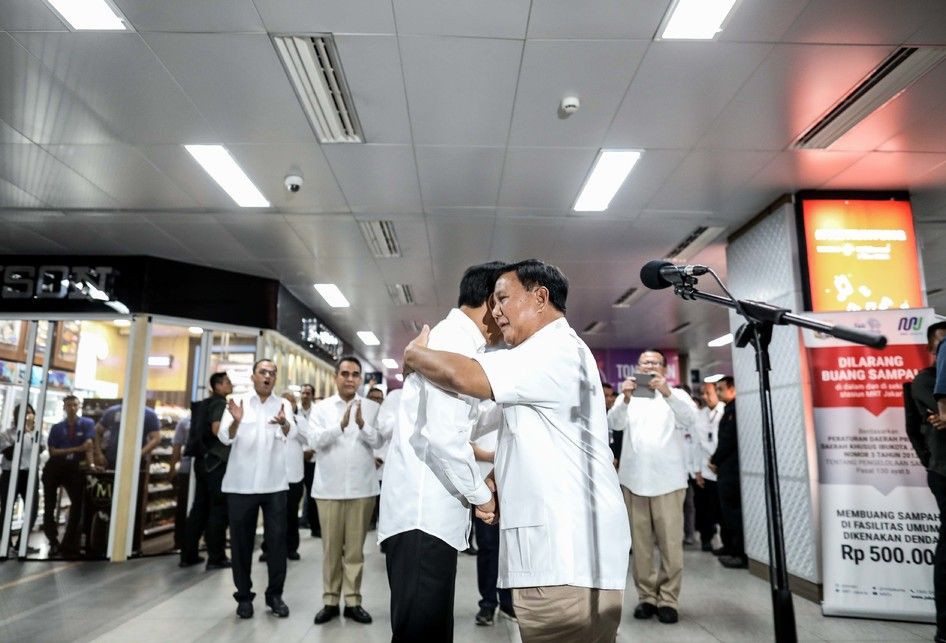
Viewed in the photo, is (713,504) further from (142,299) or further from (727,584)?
(142,299)

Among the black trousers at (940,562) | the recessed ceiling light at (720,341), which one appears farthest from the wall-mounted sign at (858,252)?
the recessed ceiling light at (720,341)

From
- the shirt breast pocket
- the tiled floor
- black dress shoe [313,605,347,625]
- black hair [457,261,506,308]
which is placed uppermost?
black hair [457,261,506,308]

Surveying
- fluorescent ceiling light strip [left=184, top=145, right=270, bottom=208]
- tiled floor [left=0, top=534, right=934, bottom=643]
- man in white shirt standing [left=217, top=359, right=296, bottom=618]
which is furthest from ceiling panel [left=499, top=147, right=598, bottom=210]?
tiled floor [left=0, top=534, right=934, bottom=643]

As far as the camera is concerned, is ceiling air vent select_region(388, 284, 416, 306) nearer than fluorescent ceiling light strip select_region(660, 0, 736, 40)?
No

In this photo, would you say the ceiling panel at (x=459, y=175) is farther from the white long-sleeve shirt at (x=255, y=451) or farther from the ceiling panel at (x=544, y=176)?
the white long-sleeve shirt at (x=255, y=451)

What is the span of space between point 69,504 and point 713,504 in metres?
7.09

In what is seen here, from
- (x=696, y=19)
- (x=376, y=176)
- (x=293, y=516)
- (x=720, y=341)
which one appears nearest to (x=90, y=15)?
(x=376, y=176)

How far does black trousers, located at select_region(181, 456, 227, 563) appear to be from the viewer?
5.03 metres

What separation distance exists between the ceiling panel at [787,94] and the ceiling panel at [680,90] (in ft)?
0.32

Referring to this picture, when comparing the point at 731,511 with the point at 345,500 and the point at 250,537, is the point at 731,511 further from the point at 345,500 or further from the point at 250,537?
the point at 250,537

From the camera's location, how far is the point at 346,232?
6.41 meters

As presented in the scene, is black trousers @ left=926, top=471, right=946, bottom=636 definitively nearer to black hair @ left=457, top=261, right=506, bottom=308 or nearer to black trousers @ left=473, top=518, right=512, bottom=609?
black trousers @ left=473, top=518, right=512, bottom=609

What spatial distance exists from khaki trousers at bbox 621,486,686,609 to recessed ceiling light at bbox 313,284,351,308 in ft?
19.5

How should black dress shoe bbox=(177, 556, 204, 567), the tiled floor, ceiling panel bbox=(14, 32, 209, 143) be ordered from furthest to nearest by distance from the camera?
1. black dress shoe bbox=(177, 556, 204, 567)
2. the tiled floor
3. ceiling panel bbox=(14, 32, 209, 143)
